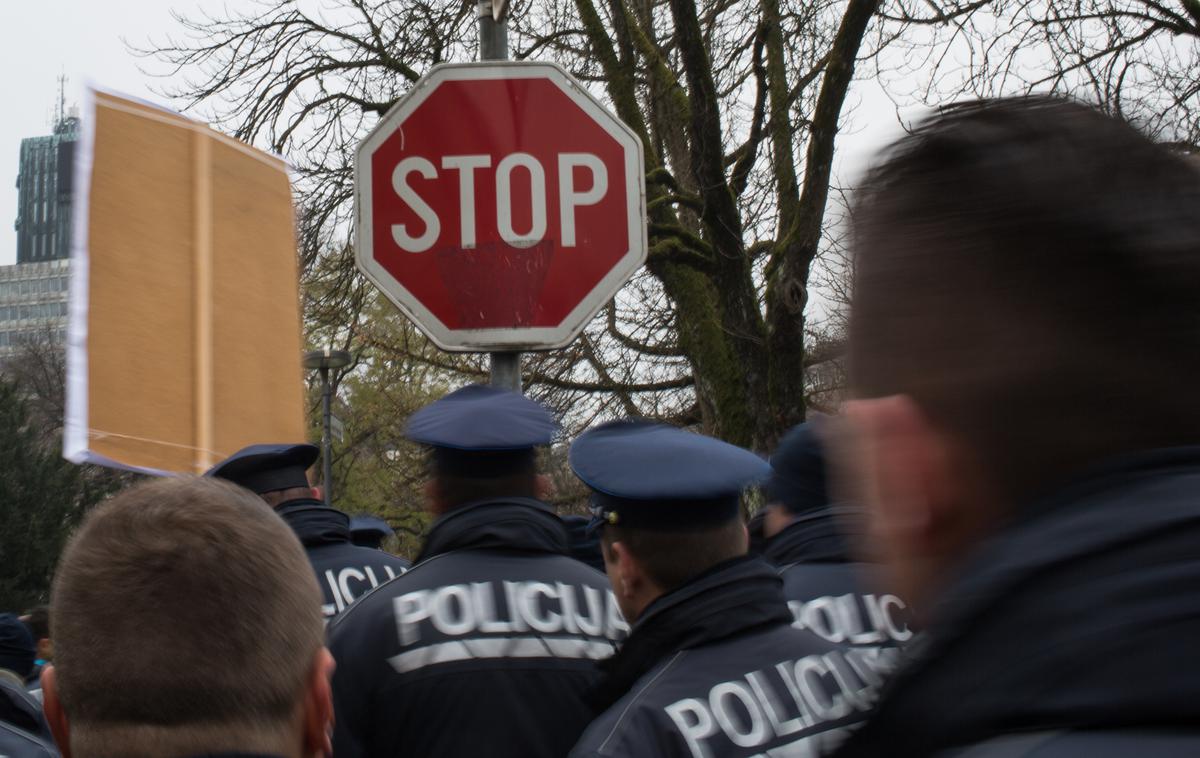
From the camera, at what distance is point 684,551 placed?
2656 mm

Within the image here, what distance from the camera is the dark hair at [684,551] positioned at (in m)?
2.64

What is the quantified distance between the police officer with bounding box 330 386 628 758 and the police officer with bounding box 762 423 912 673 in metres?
0.59

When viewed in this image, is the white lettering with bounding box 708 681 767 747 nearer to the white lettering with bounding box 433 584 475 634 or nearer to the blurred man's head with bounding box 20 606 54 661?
the white lettering with bounding box 433 584 475 634

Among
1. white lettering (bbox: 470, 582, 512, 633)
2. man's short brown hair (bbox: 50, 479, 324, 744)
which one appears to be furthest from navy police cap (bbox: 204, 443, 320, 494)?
man's short brown hair (bbox: 50, 479, 324, 744)

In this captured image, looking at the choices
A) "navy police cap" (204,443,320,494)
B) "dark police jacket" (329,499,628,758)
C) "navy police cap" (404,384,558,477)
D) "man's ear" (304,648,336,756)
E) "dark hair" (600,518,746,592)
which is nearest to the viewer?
"man's ear" (304,648,336,756)

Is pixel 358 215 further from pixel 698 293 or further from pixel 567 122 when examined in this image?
pixel 698 293

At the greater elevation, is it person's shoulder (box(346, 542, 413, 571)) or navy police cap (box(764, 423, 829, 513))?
navy police cap (box(764, 423, 829, 513))

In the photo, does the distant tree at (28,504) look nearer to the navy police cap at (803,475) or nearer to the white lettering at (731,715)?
the navy police cap at (803,475)

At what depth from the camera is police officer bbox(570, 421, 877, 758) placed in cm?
221

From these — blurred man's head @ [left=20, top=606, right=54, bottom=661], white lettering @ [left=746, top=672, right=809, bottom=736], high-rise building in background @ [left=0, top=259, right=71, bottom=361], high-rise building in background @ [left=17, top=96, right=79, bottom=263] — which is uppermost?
high-rise building in background @ [left=17, top=96, right=79, bottom=263]

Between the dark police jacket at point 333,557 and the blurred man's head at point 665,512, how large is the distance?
4.99ft

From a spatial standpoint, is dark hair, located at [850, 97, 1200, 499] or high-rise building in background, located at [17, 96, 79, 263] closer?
dark hair, located at [850, 97, 1200, 499]

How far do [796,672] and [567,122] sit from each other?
6.17ft

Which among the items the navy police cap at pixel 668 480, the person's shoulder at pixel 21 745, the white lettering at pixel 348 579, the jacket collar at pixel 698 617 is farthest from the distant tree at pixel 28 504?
the jacket collar at pixel 698 617
